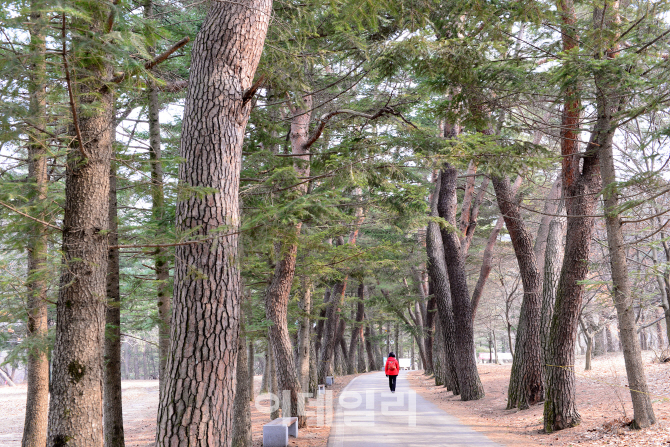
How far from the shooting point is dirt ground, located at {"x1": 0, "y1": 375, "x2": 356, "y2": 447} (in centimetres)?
1180

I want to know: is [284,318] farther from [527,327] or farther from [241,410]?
[527,327]

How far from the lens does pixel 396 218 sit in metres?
12.2

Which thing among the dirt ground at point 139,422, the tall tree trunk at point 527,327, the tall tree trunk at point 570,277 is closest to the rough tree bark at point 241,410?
the dirt ground at point 139,422

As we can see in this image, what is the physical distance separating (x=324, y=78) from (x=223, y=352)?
27.9ft

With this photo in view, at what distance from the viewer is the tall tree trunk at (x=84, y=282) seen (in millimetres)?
5352

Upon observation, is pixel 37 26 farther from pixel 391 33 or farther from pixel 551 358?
pixel 551 358

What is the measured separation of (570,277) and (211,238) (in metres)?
7.40

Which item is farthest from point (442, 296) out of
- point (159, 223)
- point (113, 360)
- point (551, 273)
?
point (113, 360)

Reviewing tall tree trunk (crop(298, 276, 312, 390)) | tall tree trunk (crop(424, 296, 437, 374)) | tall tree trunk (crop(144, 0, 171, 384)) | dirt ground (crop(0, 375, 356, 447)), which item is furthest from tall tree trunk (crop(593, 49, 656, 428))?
tall tree trunk (crop(424, 296, 437, 374))

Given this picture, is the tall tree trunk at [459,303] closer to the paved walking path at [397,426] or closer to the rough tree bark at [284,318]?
the paved walking path at [397,426]

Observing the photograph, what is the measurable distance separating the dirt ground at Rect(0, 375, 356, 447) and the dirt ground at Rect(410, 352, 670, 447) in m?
3.82

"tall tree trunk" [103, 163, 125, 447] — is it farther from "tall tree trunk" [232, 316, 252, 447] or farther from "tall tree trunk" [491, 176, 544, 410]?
"tall tree trunk" [491, 176, 544, 410]

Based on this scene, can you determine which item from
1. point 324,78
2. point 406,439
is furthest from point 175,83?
point 406,439

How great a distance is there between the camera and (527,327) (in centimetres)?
1263
